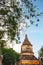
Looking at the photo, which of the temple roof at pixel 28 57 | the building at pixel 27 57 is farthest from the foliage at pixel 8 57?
the temple roof at pixel 28 57

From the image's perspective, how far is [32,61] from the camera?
431 ft

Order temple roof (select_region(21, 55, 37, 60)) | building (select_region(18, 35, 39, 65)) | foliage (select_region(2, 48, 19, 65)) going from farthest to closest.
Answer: temple roof (select_region(21, 55, 37, 60)), building (select_region(18, 35, 39, 65)), foliage (select_region(2, 48, 19, 65))

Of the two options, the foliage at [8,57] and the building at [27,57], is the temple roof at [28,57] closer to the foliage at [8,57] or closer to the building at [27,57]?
the building at [27,57]

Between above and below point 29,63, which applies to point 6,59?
above

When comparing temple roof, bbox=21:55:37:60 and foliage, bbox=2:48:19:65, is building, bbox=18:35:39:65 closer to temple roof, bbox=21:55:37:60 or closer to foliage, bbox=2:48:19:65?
temple roof, bbox=21:55:37:60

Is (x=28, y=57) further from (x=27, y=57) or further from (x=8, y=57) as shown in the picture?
(x=8, y=57)

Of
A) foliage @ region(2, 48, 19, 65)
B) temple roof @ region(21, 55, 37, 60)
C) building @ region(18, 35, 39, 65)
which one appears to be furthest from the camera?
temple roof @ region(21, 55, 37, 60)

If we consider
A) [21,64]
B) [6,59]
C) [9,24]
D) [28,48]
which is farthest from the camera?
[28,48]

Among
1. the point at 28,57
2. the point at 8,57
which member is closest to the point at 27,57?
the point at 28,57

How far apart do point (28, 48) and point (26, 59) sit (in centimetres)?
1270

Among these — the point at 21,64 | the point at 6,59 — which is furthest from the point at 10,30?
the point at 21,64

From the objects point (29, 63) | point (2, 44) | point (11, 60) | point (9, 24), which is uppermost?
point (9, 24)

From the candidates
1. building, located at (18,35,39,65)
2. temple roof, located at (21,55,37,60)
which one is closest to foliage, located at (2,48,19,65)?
building, located at (18,35,39,65)

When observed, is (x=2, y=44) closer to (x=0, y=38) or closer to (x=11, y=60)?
(x=0, y=38)
